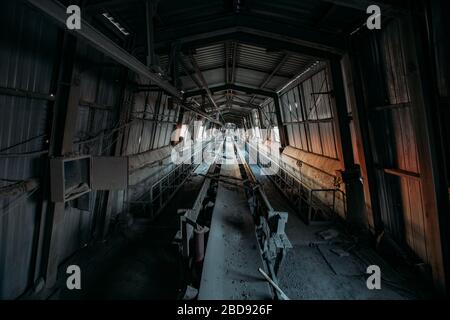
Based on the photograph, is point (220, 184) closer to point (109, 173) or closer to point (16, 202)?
point (109, 173)

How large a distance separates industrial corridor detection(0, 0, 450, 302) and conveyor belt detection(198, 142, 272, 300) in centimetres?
2

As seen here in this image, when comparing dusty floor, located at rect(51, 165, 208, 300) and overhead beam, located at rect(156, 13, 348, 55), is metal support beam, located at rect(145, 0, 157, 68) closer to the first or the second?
overhead beam, located at rect(156, 13, 348, 55)

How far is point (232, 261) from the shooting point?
3.35 m

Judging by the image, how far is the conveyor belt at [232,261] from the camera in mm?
2743

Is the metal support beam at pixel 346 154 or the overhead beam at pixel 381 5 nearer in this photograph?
the overhead beam at pixel 381 5

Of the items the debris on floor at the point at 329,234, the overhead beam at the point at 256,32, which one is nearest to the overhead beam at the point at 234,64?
the overhead beam at the point at 256,32

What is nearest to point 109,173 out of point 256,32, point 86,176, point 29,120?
point 86,176

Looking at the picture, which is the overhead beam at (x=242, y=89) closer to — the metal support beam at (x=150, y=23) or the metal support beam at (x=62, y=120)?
the metal support beam at (x=150, y=23)

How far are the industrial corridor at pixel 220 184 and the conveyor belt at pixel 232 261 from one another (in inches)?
0.9

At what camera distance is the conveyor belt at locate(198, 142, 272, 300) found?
2.74 meters

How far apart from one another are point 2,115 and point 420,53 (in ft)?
21.5

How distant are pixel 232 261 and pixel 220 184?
432 cm

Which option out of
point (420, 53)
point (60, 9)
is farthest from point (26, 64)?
point (420, 53)
